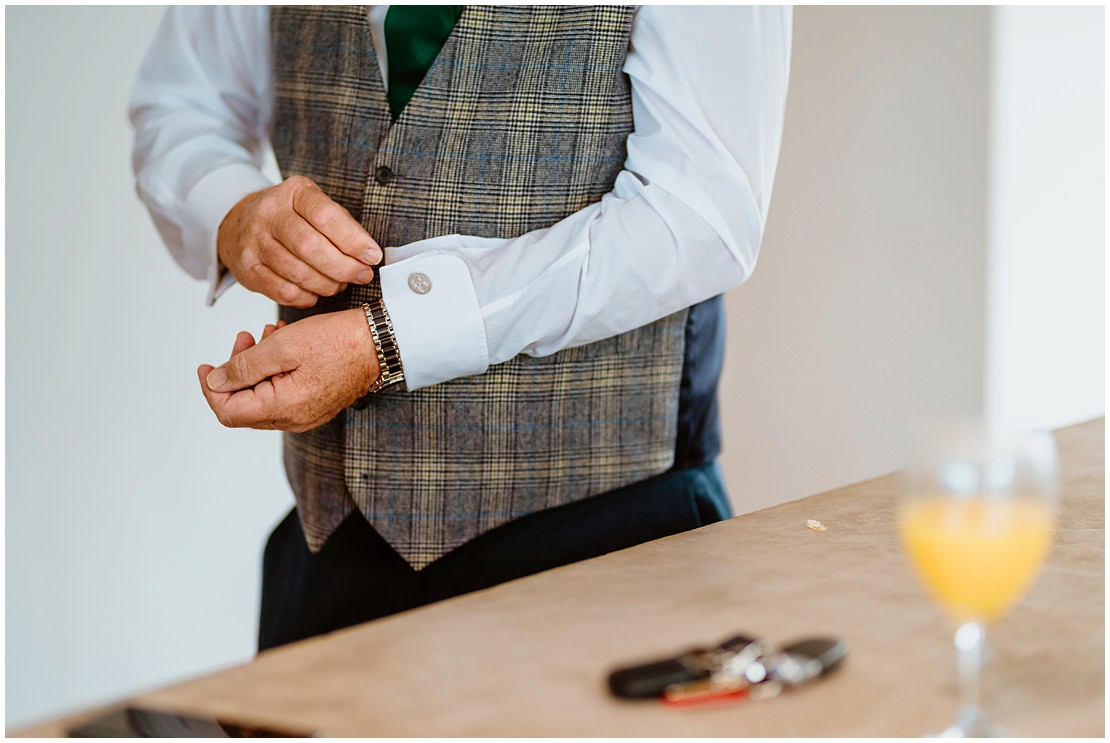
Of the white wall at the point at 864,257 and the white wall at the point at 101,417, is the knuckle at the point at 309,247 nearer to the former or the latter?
the white wall at the point at 101,417

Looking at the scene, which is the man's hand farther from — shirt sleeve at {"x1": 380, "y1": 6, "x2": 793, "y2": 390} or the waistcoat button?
the waistcoat button

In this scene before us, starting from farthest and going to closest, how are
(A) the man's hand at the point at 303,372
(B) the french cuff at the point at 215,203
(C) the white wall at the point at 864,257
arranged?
(C) the white wall at the point at 864,257 < (B) the french cuff at the point at 215,203 < (A) the man's hand at the point at 303,372

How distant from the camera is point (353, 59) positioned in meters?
1.13

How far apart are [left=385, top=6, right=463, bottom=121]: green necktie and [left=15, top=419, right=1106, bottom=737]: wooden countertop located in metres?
0.55

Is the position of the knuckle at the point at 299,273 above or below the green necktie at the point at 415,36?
below

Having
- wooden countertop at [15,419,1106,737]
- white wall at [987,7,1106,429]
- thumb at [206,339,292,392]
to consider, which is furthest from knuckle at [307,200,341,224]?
white wall at [987,7,1106,429]

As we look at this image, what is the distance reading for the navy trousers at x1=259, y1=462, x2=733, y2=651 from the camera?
3.71ft

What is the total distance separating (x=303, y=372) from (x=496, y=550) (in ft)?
0.91

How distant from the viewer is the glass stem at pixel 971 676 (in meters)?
0.51

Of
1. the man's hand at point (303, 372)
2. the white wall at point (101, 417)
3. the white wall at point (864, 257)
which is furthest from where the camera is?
the white wall at point (864, 257)

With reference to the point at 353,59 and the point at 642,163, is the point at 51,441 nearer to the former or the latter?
the point at 353,59

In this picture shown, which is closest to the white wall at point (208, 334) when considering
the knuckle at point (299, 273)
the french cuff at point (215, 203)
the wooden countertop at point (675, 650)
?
the french cuff at point (215, 203)

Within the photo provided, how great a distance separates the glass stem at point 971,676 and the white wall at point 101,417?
206 cm

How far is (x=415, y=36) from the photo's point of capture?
3.58 feet
